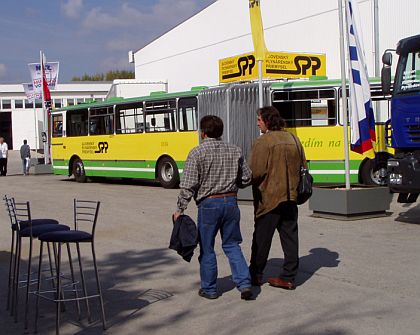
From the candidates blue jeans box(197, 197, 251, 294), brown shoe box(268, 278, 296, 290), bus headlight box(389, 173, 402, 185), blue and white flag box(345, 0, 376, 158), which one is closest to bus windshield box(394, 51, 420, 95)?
blue and white flag box(345, 0, 376, 158)

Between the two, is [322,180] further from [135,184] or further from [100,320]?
[100,320]

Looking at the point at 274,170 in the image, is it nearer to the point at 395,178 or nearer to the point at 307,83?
the point at 395,178

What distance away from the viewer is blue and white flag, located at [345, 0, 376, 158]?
1158 cm

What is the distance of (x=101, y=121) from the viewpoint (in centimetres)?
2181

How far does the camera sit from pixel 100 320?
556cm

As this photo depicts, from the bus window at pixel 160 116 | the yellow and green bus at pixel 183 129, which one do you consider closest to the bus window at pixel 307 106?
the yellow and green bus at pixel 183 129

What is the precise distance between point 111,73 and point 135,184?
88.5 metres

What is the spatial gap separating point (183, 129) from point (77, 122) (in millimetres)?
6040

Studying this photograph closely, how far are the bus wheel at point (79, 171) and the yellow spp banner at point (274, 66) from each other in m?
6.29

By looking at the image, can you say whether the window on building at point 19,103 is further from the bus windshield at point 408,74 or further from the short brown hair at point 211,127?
the short brown hair at point 211,127

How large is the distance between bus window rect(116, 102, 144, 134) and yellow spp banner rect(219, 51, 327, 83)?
330 cm

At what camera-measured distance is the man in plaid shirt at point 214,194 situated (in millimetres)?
5875

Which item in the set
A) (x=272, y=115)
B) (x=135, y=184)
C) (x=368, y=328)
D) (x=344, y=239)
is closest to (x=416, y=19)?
(x=135, y=184)

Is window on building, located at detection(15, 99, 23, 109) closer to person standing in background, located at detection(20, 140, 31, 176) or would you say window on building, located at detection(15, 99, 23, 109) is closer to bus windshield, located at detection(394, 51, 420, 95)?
Result: person standing in background, located at detection(20, 140, 31, 176)
